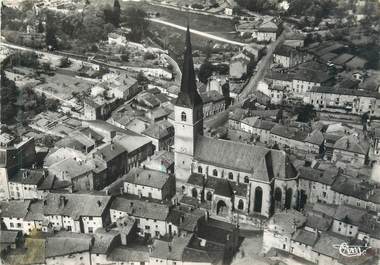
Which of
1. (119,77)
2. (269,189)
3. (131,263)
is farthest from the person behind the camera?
(119,77)

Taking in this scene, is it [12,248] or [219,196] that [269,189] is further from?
[12,248]

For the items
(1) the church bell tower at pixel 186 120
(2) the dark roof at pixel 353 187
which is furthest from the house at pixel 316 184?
(1) the church bell tower at pixel 186 120

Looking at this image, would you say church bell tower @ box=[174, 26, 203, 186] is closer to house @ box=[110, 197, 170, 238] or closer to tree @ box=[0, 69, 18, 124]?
house @ box=[110, 197, 170, 238]

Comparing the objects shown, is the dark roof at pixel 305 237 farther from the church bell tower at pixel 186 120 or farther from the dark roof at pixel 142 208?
the church bell tower at pixel 186 120

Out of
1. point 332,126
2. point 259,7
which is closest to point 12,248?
point 332,126

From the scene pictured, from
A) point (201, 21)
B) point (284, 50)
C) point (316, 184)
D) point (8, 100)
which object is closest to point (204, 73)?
point (284, 50)

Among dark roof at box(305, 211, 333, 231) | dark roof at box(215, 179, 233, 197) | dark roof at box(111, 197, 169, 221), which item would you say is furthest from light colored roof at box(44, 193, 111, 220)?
dark roof at box(305, 211, 333, 231)

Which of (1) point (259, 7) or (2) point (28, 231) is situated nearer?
(2) point (28, 231)
